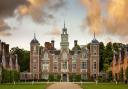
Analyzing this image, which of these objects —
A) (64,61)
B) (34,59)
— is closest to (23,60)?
(34,59)

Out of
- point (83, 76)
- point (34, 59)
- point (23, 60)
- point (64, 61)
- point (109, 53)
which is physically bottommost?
point (83, 76)

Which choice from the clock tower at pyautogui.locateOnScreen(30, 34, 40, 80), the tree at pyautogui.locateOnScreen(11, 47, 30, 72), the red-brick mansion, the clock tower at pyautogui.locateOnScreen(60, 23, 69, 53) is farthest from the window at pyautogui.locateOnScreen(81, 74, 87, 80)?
the tree at pyautogui.locateOnScreen(11, 47, 30, 72)

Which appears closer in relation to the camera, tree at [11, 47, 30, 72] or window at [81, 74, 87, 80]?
window at [81, 74, 87, 80]

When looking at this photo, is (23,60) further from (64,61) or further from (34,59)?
(64,61)

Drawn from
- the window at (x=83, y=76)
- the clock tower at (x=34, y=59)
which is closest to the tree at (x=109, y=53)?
the window at (x=83, y=76)

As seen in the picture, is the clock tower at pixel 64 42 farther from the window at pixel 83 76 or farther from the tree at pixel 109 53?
the tree at pixel 109 53

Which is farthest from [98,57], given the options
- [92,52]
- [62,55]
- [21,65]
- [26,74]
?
[21,65]

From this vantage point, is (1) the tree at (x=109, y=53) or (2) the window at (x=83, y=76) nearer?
(2) the window at (x=83, y=76)

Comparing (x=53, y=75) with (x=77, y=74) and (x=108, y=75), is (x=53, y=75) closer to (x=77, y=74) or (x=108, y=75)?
(x=77, y=74)

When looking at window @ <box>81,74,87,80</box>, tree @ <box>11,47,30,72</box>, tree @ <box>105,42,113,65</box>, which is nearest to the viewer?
window @ <box>81,74,87,80</box>

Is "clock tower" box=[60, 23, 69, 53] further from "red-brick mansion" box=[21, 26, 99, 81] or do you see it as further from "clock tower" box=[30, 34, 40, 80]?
"clock tower" box=[30, 34, 40, 80]

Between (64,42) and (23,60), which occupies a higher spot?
(64,42)

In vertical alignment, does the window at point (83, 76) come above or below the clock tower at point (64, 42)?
below

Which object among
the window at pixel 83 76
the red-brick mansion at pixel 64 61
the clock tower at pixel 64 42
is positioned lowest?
the window at pixel 83 76
